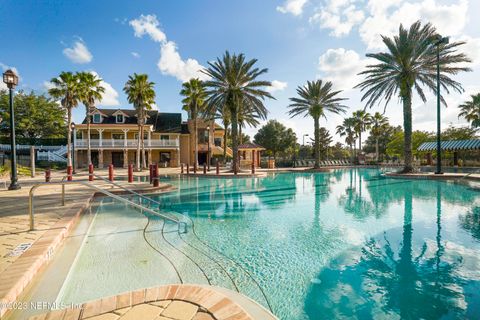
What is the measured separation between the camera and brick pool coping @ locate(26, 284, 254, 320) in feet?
8.30

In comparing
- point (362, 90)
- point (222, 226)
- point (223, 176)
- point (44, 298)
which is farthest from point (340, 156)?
point (44, 298)

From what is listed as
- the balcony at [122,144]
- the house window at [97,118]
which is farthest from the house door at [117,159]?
the house window at [97,118]

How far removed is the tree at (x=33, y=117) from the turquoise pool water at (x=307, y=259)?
48.4m

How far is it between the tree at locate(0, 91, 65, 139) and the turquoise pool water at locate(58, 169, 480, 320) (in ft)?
159

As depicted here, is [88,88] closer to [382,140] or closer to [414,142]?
[414,142]

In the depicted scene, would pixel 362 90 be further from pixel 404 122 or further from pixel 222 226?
pixel 222 226

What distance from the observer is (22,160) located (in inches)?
1262

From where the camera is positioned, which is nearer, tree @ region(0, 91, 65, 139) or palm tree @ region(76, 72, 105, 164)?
palm tree @ region(76, 72, 105, 164)

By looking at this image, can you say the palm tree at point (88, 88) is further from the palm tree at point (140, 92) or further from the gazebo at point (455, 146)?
the gazebo at point (455, 146)

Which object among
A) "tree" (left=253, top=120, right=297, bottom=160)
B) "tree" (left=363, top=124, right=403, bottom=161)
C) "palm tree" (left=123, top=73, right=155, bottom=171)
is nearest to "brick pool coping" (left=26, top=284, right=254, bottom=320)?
"palm tree" (left=123, top=73, right=155, bottom=171)

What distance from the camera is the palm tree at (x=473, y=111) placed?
107ft

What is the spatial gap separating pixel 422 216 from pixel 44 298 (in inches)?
409

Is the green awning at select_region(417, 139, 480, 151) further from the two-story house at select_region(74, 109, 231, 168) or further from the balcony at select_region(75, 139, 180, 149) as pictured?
the balcony at select_region(75, 139, 180, 149)

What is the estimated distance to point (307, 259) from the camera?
511cm
